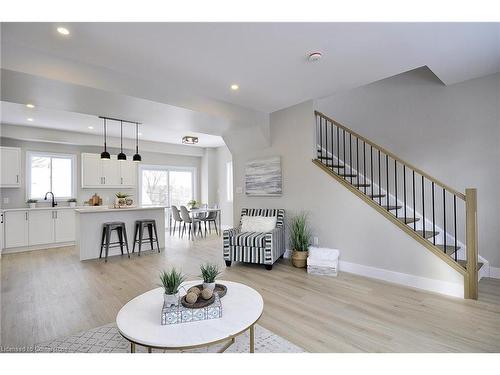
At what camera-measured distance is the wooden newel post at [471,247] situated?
2637 mm

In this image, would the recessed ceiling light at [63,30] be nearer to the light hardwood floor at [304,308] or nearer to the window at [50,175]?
the light hardwood floor at [304,308]

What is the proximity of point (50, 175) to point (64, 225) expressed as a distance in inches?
51.4

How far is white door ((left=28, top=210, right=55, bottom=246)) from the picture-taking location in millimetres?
5247

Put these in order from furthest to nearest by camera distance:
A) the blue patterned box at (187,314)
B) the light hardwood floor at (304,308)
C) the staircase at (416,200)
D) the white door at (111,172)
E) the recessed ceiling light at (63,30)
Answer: the white door at (111,172) < the staircase at (416,200) < the recessed ceiling light at (63,30) < the light hardwood floor at (304,308) < the blue patterned box at (187,314)

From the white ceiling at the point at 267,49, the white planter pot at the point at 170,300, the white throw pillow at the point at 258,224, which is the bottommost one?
the white planter pot at the point at 170,300

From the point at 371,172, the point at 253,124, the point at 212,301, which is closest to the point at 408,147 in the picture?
the point at 371,172

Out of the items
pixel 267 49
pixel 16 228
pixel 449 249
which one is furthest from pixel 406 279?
pixel 16 228

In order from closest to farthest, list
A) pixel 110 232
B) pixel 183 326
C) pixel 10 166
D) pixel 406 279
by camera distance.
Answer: pixel 183 326
pixel 406 279
pixel 110 232
pixel 10 166

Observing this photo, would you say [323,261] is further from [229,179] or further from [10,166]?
[10,166]

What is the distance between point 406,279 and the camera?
10.2 ft

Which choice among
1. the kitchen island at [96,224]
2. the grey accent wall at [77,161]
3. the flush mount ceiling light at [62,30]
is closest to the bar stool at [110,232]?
the kitchen island at [96,224]

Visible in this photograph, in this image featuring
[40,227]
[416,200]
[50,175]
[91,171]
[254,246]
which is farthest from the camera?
[91,171]

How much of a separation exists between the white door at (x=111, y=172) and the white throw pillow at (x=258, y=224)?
13.4 ft
